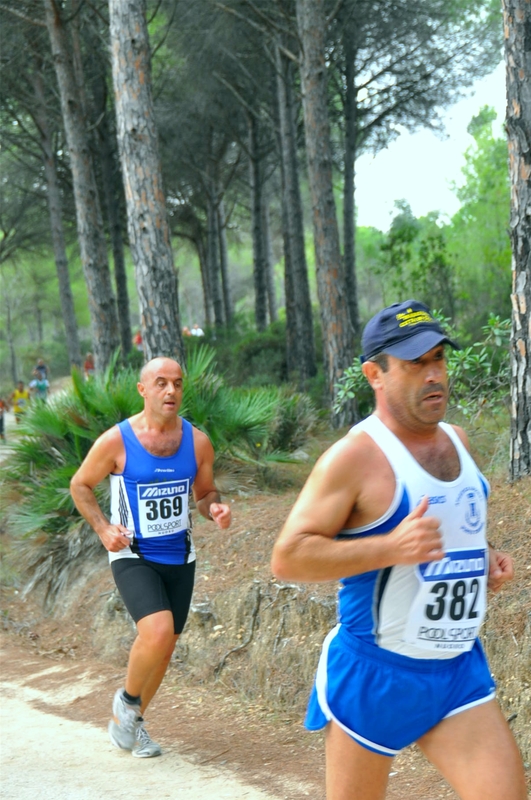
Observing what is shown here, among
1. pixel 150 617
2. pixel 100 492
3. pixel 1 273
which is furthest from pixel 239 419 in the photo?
pixel 1 273

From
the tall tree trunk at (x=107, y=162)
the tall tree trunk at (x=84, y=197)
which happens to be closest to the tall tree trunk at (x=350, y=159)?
the tall tree trunk at (x=107, y=162)

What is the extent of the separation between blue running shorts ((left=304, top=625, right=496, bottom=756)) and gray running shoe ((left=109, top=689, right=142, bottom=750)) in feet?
8.29

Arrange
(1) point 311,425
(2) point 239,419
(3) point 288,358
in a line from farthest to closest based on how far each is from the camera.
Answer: (3) point 288,358
(1) point 311,425
(2) point 239,419

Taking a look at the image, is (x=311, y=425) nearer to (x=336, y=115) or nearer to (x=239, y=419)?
(x=239, y=419)

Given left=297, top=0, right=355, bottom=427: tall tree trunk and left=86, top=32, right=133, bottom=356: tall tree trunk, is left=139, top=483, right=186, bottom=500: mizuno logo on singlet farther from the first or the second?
left=86, top=32, right=133, bottom=356: tall tree trunk

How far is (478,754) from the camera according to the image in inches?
107

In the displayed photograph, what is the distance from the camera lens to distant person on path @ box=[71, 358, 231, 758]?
506 centimetres

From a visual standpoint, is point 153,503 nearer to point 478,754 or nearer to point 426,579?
point 426,579

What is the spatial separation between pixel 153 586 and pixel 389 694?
2.49 metres

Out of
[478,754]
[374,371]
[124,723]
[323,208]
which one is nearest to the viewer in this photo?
[478,754]

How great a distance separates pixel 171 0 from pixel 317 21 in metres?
6.20

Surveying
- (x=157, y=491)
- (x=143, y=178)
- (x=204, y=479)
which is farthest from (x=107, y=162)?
(x=157, y=491)

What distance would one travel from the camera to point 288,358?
21578 millimetres

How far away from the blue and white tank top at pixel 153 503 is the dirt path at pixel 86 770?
1.12 metres
